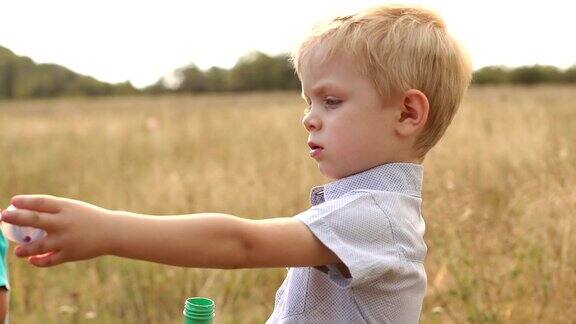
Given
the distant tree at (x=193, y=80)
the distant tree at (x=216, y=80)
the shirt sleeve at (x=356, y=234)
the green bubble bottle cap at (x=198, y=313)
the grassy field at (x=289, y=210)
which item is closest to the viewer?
the shirt sleeve at (x=356, y=234)

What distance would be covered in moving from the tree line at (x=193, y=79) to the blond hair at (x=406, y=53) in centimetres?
A: 1500

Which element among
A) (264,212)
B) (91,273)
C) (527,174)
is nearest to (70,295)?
(91,273)

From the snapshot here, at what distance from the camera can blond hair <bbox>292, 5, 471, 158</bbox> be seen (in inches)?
62.7

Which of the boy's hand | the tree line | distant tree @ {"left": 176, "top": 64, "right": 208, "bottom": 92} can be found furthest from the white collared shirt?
distant tree @ {"left": 176, "top": 64, "right": 208, "bottom": 92}

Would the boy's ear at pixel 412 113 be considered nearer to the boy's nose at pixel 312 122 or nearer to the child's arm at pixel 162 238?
the boy's nose at pixel 312 122

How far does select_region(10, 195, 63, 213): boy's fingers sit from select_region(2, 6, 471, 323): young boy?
307 millimetres

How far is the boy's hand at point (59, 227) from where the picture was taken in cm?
119

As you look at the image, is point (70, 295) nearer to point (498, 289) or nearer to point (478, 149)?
point (498, 289)

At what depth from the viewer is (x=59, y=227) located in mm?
1218

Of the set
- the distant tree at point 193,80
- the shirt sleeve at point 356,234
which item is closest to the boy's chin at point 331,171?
the shirt sleeve at point 356,234

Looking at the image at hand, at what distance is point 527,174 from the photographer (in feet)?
13.6

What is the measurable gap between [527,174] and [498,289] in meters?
1.58

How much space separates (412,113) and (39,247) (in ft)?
2.41

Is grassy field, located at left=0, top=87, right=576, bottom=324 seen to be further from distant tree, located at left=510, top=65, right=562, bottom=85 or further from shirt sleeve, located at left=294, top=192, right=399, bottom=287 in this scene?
distant tree, located at left=510, top=65, right=562, bottom=85
